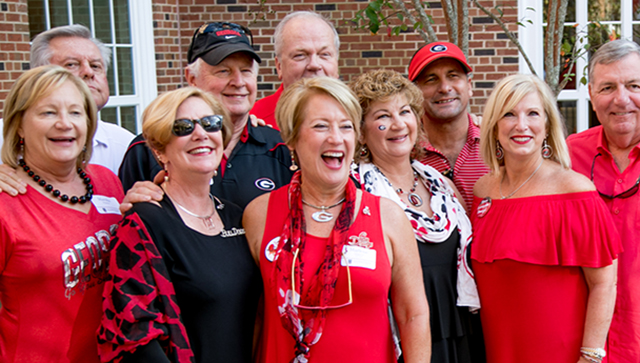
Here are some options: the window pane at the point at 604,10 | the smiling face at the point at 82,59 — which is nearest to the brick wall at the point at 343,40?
the window pane at the point at 604,10

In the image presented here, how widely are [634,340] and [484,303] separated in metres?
0.76

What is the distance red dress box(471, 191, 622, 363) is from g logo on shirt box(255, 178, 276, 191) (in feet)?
3.45

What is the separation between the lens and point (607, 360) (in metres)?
2.77

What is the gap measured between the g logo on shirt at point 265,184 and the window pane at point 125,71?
454 centimetres

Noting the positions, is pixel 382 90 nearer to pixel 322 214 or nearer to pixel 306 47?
pixel 322 214

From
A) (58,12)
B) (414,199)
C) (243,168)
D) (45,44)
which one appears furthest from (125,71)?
(414,199)

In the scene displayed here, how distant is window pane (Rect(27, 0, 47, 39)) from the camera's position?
18.7 ft

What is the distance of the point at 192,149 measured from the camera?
7.77ft

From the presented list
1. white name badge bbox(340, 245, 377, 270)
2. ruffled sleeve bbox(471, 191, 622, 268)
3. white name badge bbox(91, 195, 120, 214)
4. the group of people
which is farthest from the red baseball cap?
white name badge bbox(91, 195, 120, 214)

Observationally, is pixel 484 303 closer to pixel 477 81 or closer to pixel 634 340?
pixel 634 340

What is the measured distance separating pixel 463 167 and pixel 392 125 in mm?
729

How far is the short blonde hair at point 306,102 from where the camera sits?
2402 mm

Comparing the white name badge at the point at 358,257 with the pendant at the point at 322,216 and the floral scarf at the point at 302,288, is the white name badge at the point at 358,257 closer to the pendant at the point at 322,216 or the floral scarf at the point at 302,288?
the floral scarf at the point at 302,288

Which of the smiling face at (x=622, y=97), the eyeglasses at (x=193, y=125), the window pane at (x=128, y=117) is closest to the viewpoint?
the eyeglasses at (x=193, y=125)
